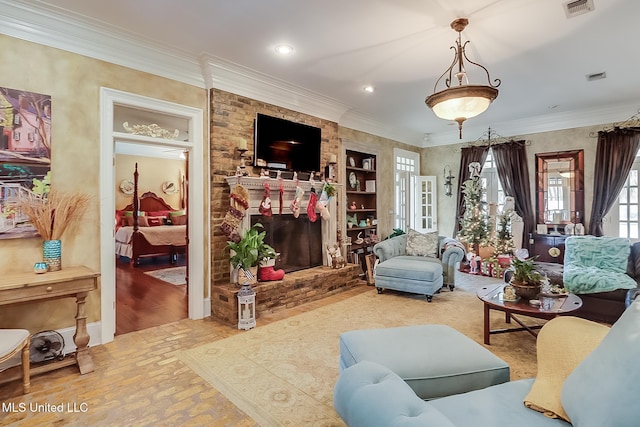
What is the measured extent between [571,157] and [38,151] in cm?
733

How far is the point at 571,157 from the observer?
5688 mm

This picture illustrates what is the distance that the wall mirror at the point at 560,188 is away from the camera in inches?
220

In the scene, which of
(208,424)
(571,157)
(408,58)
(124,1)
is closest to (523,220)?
(571,157)

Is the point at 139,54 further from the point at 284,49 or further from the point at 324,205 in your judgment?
the point at 324,205

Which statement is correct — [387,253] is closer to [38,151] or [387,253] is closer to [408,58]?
[408,58]

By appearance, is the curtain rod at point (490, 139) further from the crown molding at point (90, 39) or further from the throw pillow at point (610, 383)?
the throw pillow at point (610, 383)

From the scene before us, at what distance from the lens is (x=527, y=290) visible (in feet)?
9.77

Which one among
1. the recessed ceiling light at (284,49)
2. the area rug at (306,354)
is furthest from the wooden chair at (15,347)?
the recessed ceiling light at (284,49)

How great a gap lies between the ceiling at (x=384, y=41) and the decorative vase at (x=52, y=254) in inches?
67.5

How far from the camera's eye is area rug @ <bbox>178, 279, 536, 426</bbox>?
211 cm

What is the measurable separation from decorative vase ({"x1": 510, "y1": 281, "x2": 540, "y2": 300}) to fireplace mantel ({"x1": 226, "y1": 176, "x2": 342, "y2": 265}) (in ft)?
8.51

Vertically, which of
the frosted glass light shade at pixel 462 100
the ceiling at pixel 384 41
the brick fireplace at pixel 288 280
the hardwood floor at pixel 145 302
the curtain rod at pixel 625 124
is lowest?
the hardwood floor at pixel 145 302

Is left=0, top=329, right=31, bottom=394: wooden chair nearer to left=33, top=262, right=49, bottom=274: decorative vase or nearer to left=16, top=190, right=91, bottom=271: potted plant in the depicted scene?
left=33, top=262, right=49, bottom=274: decorative vase

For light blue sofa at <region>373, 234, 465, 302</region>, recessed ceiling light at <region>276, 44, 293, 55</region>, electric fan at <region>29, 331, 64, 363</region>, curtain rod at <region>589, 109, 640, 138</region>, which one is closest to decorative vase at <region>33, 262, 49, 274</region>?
electric fan at <region>29, 331, 64, 363</region>
